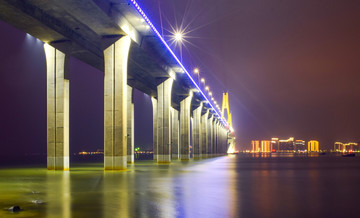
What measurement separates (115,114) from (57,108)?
5.36m

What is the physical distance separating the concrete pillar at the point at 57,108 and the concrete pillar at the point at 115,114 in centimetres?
407

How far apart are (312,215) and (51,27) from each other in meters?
26.2

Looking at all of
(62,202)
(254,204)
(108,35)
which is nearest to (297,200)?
(254,204)

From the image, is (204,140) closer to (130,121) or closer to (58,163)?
(130,121)

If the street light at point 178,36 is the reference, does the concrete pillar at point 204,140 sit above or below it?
below

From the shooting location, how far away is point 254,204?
35.9 feet

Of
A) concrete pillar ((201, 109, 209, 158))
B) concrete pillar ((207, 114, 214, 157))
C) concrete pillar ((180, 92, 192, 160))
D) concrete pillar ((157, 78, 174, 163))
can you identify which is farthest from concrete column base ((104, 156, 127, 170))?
concrete pillar ((207, 114, 214, 157))

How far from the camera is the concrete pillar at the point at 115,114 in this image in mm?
32312

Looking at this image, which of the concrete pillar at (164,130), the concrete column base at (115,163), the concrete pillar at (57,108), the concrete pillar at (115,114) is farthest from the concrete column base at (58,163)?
the concrete pillar at (164,130)

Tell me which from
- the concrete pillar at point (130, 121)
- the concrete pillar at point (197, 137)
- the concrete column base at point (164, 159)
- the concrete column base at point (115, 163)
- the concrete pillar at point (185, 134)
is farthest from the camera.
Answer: the concrete pillar at point (197, 137)

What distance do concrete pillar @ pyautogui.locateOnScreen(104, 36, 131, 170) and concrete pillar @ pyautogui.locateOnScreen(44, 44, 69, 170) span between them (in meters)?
4.07

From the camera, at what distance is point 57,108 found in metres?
34.5

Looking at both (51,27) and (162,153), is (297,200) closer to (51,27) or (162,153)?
(51,27)

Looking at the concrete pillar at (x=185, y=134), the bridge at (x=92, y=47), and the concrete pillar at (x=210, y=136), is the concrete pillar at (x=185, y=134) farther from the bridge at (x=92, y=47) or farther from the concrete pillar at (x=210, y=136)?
the concrete pillar at (x=210, y=136)
